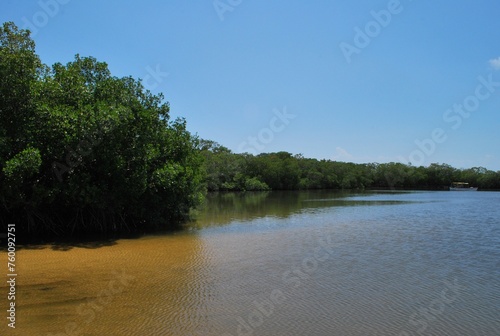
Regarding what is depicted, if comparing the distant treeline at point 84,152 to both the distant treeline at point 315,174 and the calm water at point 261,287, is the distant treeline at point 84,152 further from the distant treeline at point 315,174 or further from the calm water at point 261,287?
the distant treeline at point 315,174

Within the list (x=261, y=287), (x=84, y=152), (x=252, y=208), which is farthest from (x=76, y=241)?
(x=252, y=208)

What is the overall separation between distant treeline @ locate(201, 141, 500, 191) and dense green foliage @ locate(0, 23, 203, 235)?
176ft

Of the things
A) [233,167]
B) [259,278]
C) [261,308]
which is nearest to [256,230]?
[259,278]

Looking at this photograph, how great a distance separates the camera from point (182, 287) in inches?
412

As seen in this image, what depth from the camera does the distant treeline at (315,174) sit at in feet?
266

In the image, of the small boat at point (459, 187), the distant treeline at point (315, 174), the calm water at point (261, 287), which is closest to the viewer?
the calm water at point (261, 287)

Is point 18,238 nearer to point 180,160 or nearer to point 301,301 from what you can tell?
point 180,160

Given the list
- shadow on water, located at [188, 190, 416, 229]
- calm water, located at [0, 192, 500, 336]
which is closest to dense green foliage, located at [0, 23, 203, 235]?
calm water, located at [0, 192, 500, 336]

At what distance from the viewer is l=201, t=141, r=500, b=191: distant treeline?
266 feet

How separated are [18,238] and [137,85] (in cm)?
958

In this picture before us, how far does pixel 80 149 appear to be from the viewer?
16156mm

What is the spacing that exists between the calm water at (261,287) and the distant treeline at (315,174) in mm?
58882

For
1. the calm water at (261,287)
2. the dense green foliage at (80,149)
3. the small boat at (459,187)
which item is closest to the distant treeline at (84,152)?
A: the dense green foliage at (80,149)

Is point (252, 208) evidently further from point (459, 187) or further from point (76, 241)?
point (459, 187)
